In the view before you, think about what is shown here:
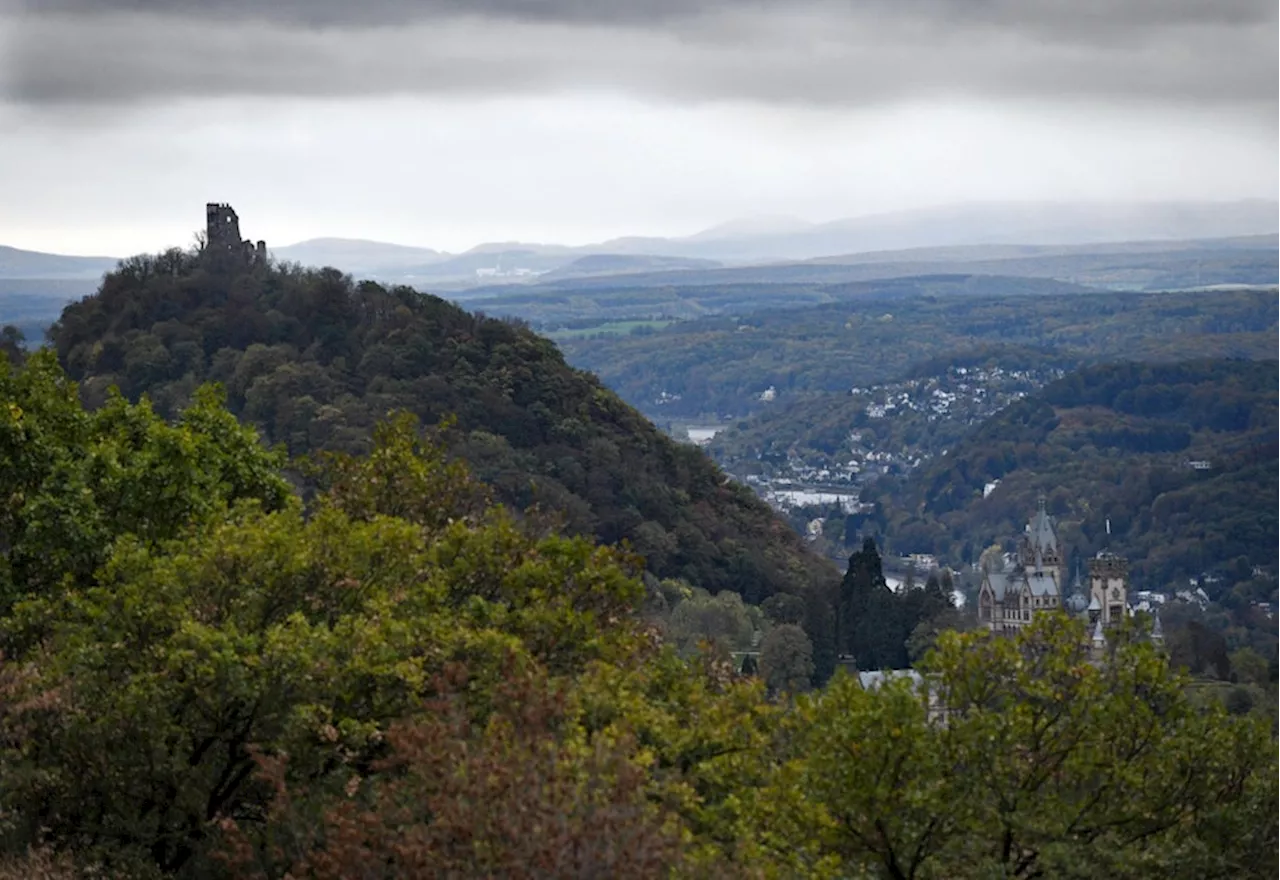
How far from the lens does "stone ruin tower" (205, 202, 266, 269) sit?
8144 cm

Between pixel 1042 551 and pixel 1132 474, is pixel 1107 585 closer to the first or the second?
pixel 1042 551

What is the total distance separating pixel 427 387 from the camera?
69.4m

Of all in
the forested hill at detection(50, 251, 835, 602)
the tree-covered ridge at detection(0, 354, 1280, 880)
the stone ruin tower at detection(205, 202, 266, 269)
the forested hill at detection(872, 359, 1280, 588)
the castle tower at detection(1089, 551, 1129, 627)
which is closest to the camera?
the tree-covered ridge at detection(0, 354, 1280, 880)

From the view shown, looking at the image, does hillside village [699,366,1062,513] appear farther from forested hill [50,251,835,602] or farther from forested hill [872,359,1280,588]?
forested hill [50,251,835,602]

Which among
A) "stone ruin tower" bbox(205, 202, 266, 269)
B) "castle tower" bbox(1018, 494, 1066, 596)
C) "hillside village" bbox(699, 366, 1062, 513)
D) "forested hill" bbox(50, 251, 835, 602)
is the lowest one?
"hillside village" bbox(699, 366, 1062, 513)

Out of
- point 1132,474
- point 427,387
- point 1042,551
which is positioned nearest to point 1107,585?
point 1042,551

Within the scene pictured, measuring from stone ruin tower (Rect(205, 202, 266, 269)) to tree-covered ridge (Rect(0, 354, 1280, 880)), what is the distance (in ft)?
216

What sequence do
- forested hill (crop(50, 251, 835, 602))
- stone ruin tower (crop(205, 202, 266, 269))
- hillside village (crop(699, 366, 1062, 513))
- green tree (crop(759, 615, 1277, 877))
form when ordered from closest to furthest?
green tree (crop(759, 615, 1277, 877)) < forested hill (crop(50, 251, 835, 602)) < stone ruin tower (crop(205, 202, 266, 269)) < hillside village (crop(699, 366, 1062, 513))

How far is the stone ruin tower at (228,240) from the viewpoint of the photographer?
81438 mm

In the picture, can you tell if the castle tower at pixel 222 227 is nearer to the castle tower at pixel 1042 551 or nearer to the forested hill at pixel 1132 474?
the castle tower at pixel 1042 551

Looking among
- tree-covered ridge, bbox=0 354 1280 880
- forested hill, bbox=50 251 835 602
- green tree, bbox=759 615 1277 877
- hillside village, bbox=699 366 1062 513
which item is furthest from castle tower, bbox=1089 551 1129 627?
hillside village, bbox=699 366 1062 513

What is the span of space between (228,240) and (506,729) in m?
73.8

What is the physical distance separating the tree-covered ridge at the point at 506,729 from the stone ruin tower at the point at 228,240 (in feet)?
216

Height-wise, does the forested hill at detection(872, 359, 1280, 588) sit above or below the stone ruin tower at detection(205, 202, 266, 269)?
below
